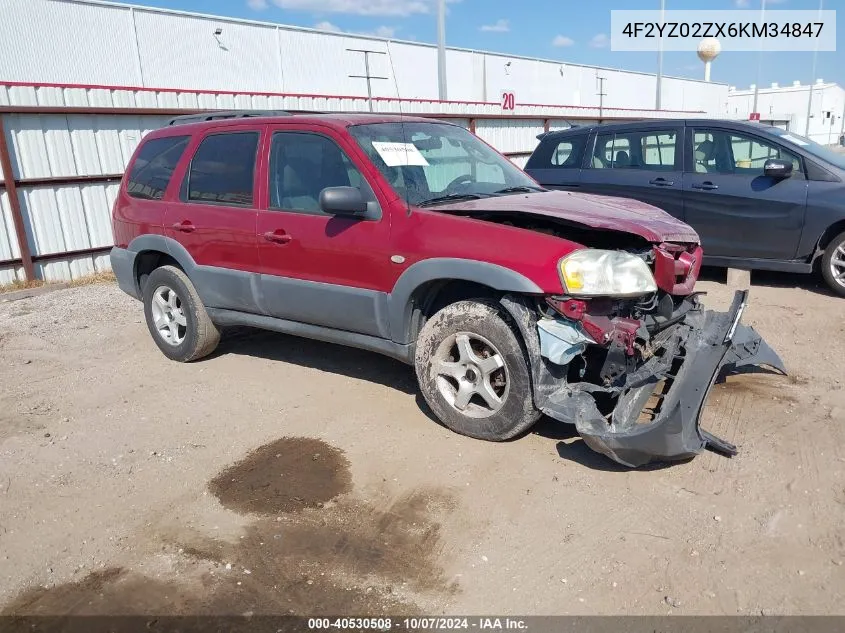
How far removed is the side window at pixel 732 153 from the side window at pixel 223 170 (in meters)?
5.07

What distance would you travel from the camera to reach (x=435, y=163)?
455 cm

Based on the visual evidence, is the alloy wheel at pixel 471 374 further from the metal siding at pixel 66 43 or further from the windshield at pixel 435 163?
the metal siding at pixel 66 43

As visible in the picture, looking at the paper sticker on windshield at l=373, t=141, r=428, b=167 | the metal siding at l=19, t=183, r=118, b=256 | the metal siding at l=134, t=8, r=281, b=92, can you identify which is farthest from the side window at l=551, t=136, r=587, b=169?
the metal siding at l=134, t=8, r=281, b=92

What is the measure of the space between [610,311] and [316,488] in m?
1.85

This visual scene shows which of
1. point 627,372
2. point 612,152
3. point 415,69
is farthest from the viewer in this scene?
point 415,69

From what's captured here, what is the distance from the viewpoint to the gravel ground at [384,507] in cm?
273

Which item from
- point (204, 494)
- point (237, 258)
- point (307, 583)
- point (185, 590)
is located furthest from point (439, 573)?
point (237, 258)

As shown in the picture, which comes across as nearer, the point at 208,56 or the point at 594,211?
the point at 594,211

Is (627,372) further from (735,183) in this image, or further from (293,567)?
(735,183)

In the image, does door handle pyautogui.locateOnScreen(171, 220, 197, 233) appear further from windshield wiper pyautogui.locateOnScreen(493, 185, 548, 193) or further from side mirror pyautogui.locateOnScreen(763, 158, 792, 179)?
side mirror pyautogui.locateOnScreen(763, 158, 792, 179)

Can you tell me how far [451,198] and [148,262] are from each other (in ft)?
9.70

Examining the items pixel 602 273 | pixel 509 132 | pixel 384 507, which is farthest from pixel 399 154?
pixel 509 132

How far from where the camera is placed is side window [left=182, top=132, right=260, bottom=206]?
4.85 meters

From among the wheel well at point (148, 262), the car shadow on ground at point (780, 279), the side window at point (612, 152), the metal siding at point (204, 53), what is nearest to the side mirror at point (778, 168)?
the car shadow on ground at point (780, 279)
